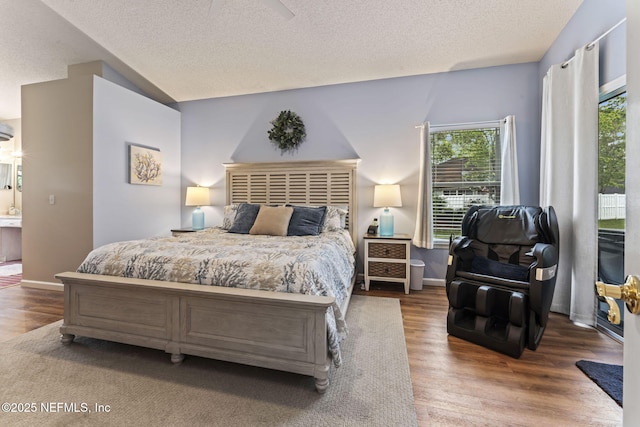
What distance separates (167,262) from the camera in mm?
2141

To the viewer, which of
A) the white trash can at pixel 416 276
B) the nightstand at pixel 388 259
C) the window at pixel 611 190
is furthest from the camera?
the white trash can at pixel 416 276

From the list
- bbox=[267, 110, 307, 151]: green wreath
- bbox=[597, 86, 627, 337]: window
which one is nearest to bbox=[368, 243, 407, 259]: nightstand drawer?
bbox=[597, 86, 627, 337]: window

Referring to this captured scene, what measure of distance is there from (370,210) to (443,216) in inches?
38.1

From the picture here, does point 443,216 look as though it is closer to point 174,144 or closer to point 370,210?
point 370,210

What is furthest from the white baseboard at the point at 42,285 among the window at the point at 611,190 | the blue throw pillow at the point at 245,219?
the window at the point at 611,190

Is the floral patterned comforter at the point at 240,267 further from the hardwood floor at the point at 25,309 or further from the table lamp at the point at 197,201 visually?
the table lamp at the point at 197,201

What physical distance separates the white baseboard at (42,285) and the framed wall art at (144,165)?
60.7 inches

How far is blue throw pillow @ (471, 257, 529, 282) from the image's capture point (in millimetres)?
2514

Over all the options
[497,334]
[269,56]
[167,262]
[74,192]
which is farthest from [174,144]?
[497,334]

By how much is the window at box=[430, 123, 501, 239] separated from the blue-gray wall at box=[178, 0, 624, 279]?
0.22 m

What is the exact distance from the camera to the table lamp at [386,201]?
148 inches

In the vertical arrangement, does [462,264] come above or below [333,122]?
below

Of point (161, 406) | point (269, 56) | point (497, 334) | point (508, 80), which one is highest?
point (269, 56)

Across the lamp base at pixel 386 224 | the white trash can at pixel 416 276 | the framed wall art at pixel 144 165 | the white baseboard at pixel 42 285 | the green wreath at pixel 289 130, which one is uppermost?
the green wreath at pixel 289 130
